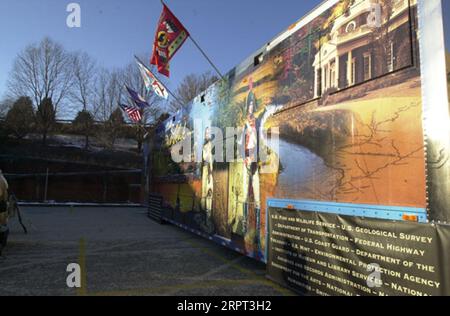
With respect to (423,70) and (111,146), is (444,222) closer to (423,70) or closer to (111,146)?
(423,70)

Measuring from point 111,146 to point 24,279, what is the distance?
131 feet

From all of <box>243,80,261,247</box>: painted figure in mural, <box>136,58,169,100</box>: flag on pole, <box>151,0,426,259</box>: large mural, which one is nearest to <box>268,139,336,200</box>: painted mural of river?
<box>151,0,426,259</box>: large mural

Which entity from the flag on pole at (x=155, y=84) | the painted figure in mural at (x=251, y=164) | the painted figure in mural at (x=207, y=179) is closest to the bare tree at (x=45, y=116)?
the flag on pole at (x=155, y=84)

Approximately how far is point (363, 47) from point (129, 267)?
5043mm

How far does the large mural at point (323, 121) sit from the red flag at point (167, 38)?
411 centimetres

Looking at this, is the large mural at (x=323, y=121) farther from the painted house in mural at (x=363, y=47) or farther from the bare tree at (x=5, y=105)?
the bare tree at (x=5, y=105)

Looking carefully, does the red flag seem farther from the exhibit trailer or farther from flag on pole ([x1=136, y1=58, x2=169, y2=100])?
the exhibit trailer

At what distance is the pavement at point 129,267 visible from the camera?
5098mm

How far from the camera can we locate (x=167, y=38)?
35.5ft

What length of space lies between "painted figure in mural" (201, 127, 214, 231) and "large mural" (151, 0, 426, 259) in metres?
0.04

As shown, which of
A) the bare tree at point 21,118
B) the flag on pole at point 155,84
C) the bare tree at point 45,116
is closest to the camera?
the flag on pole at point 155,84

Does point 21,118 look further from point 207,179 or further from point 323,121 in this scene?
point 323,121
